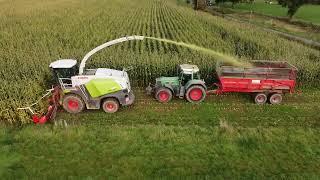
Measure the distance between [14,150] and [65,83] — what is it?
3.90 metres

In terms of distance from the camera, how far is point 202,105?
48.8 feet

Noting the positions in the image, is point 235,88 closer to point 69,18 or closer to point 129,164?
point 129,164

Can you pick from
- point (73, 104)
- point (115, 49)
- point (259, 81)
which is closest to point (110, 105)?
point (73, 104)

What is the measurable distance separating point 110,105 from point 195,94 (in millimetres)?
3675

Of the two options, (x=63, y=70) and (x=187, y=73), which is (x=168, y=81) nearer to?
(x=187, y=73)

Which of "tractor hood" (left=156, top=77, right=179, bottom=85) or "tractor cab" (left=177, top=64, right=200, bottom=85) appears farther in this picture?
"tractor hood" (left=156, top=77, right=179, bottom=85)

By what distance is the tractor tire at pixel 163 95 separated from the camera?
48.7ft

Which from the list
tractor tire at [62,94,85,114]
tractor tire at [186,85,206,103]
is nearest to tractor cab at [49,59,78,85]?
tractor tire at [62,94,85,114]

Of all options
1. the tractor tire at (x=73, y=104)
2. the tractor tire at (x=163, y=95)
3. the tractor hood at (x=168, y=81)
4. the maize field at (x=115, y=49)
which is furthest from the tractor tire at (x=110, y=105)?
the maize field at (x=115, y=49)

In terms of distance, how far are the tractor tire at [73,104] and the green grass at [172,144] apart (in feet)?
0.94

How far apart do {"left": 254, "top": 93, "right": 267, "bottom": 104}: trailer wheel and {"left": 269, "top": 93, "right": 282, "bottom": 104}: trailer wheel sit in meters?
0.25

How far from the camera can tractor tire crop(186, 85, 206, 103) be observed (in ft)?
48.5

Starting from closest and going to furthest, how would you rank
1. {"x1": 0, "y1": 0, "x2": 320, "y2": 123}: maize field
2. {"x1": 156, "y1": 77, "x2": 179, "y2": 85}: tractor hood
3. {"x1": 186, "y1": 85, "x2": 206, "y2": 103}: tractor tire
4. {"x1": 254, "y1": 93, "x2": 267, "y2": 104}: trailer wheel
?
{"x1": 186, "y1": 85, "x2": 206, "y2": 103}: tractor tire → {"x1": 156, "y1": 77, "x2": 179, "y2": 85}: tractor hood → {"x1": 254, "y1": 93, "x2": 267, "y2": 104}: trailer wheel → {"x1": 0, "y1": 0, "x2": 320, "y2": 123}: maize field

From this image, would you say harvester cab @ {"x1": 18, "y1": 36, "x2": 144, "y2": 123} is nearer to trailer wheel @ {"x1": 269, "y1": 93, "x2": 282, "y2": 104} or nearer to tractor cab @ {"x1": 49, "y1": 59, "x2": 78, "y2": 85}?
tractor cab @ {"x1": 49, "y1": 59, "x2": 78, "y2": 85}
